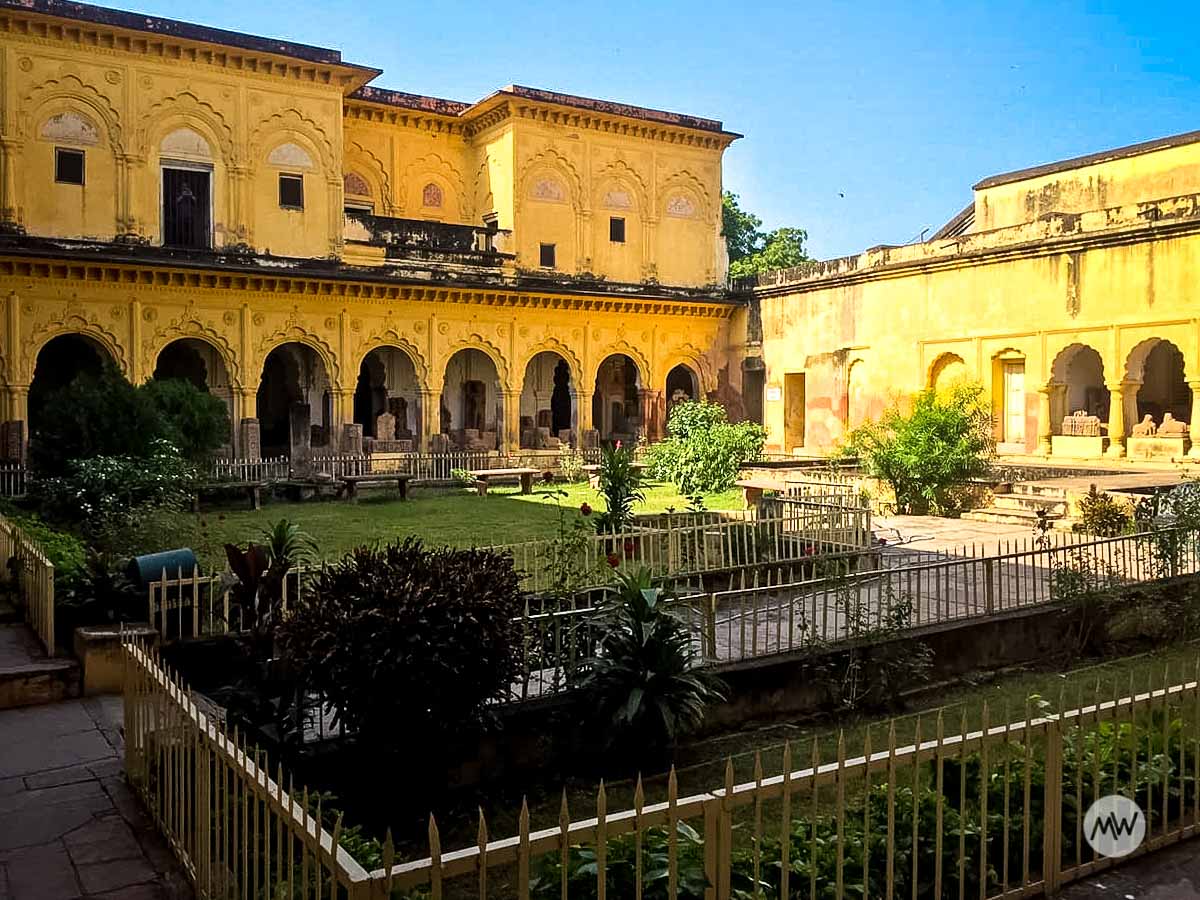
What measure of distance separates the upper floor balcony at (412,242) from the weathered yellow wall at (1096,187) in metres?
11.9

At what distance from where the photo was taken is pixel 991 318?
64.1 feet

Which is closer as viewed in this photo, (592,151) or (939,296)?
(939,296)

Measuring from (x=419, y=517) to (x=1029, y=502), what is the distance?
8.63 meters

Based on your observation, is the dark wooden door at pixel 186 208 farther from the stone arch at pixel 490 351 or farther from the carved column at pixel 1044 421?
the carved column at pixel 1044 421

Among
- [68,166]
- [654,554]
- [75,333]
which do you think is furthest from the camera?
[68,166]

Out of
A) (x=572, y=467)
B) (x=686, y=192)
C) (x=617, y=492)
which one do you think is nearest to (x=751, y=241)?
(x=686, y=192)

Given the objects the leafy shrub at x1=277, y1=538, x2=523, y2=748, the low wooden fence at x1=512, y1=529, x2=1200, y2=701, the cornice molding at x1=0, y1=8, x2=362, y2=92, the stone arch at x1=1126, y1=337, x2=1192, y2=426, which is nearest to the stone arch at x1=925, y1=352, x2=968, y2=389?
the stone arch at x1=1126, y1=337, x2=1192, y2=426

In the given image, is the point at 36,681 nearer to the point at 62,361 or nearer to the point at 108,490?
the point at 108,490

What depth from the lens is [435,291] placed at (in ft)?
73.0

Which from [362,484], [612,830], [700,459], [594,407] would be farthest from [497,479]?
[612,830]

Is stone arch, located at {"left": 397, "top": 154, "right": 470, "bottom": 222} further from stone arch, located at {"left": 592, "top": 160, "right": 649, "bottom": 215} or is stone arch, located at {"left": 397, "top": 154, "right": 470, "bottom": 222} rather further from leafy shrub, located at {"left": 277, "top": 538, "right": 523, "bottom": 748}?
leafy shrub, located at {"left": 277, "top": 538, "right": 523, "bottom": 748}

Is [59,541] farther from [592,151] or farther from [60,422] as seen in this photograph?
[592,151]

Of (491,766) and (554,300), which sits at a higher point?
(554,300)

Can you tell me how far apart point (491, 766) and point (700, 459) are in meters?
11.8
